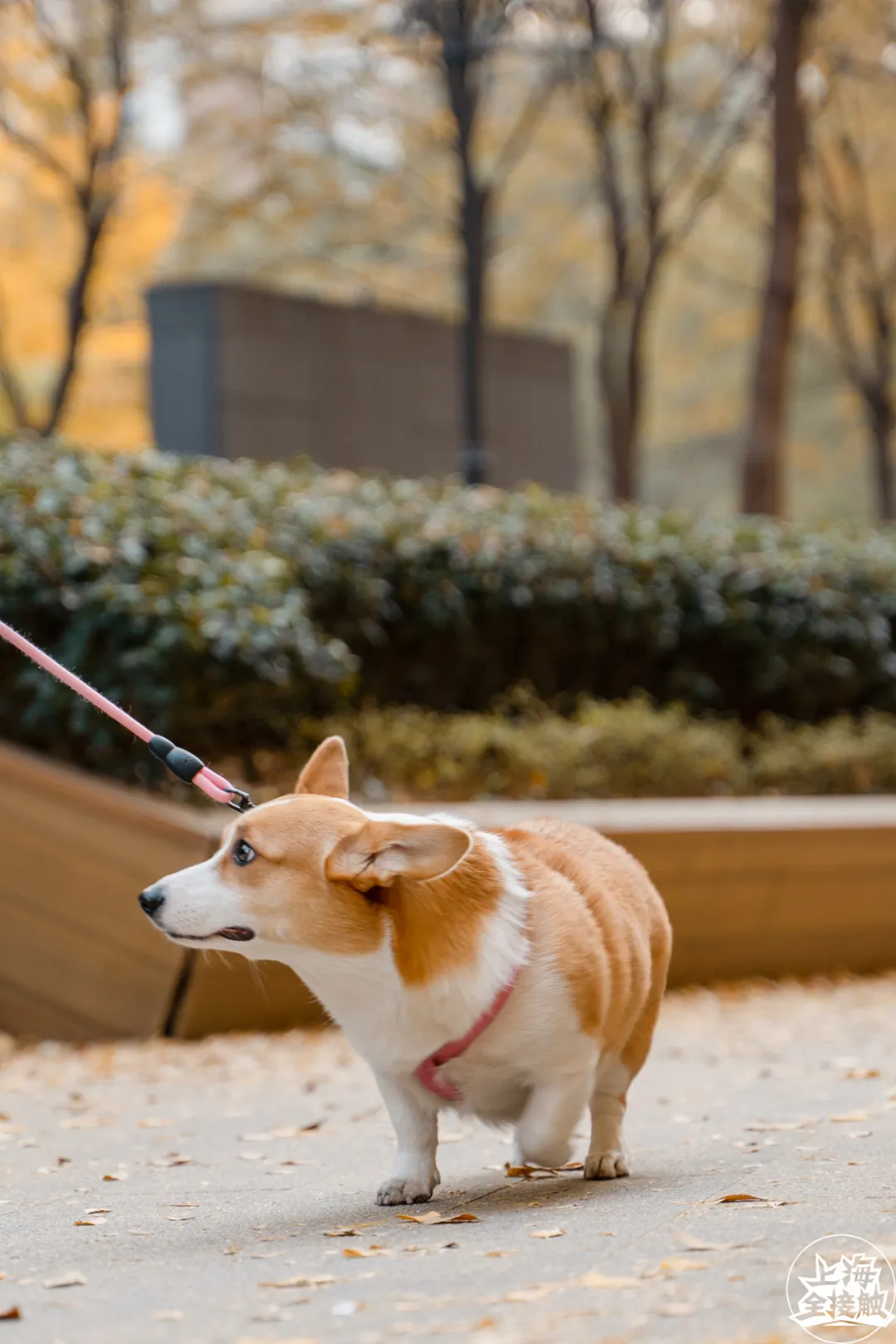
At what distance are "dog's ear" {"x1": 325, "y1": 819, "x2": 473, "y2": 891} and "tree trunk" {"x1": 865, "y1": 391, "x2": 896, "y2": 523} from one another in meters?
26.1

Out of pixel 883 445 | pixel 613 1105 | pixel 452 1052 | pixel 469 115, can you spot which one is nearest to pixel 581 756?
pixel 613 1105

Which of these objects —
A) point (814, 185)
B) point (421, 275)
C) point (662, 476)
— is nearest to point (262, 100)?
point (421, 275)

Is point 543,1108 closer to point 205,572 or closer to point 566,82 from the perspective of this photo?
point 205,572

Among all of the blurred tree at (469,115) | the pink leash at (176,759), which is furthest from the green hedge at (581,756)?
the blurred tree at (469,115)

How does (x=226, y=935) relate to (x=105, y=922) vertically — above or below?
above

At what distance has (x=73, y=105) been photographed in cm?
2064

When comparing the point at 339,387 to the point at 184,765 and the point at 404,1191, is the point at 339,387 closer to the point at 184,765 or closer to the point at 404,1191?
the point at 184,765

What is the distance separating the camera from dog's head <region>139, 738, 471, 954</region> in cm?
353

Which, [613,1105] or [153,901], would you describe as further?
[613,1105]

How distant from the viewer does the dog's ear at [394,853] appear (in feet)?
11.4

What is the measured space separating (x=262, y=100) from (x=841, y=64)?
7813mm

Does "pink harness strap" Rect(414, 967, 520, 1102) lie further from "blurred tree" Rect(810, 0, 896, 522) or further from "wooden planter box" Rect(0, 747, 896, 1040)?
"blurred tree" Rect(810, 0, 896, 522)

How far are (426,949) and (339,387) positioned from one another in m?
13.7

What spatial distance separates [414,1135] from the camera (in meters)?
3.84
